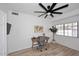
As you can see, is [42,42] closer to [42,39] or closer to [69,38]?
[42,39]

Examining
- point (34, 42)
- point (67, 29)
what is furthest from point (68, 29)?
point (34, 42)

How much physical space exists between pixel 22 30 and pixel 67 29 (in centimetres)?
81

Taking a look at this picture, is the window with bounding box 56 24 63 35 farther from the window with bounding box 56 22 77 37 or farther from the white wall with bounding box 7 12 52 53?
the white wall with bounding box 7 12 52 53

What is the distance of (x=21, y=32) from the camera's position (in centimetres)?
127

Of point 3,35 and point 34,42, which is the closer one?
point 3,35

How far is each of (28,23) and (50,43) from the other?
1.88ft

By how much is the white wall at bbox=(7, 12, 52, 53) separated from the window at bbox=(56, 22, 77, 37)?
18 centimetres

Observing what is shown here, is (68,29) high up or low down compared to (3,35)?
up

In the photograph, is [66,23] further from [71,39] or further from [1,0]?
[1,0]

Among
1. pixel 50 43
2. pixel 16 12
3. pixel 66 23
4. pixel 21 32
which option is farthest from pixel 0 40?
pixel 66 23

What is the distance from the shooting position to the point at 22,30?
4.14 feet

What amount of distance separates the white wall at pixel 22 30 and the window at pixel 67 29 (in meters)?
0.18

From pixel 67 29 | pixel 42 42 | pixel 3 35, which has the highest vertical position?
pixel 67 29

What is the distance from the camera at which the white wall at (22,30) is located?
124 centimetres
